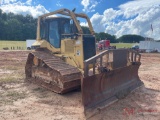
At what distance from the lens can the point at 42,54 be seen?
761 centimetres

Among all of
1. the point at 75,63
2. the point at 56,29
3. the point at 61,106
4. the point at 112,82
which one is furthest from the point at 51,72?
the point at 112,82

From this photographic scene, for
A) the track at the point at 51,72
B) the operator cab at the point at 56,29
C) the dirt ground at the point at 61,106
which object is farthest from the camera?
the operator cab at the point at 56,29

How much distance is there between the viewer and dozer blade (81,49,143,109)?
202 inches

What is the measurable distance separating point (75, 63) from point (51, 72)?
0.88m

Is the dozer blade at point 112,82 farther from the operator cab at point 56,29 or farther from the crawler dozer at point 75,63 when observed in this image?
the operator cab at point 56,29

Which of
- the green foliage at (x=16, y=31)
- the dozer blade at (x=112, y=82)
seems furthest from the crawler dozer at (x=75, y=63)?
the green foliage at (x=16, y=31)

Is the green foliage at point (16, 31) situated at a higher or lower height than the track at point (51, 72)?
higher

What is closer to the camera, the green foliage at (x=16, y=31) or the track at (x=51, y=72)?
the track at (x=51, y=72)

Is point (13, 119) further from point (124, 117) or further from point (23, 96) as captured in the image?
point (124, 117)

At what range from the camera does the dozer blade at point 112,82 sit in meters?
5.13

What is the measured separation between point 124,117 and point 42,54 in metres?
3.85

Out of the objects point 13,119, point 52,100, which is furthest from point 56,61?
point 13,119

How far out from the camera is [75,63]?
23.5ft

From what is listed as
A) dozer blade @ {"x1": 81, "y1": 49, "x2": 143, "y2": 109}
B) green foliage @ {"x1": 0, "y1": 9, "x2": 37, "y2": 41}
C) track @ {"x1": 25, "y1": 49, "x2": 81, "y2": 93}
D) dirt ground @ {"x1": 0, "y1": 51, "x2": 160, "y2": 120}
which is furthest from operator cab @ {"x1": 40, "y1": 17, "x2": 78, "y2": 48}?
green foliage @ {"x1": 0, "y1": 9, "x2": 37, "y2": 41}
